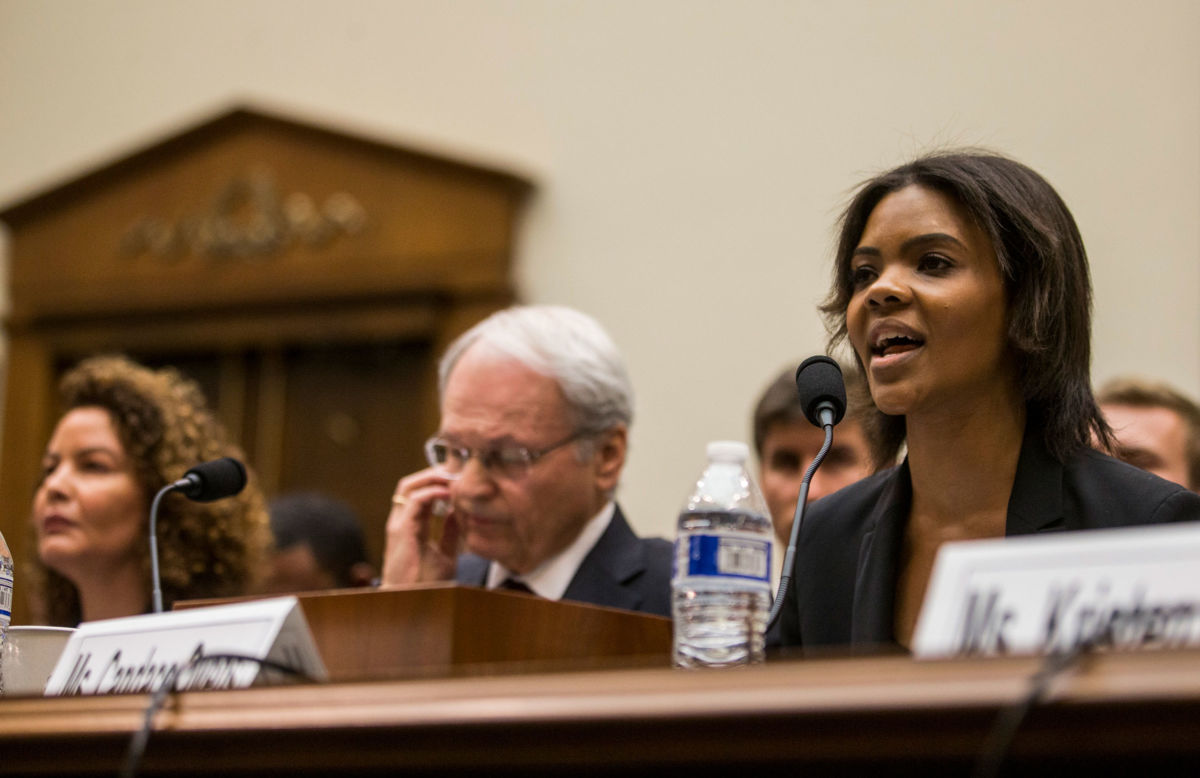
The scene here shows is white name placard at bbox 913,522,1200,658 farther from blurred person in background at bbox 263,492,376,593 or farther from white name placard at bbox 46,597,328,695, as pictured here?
blurred person in background at bbox 263,492,376,593

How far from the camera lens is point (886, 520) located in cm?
207

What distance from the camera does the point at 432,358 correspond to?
527 centimetres

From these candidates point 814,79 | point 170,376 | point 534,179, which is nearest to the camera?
point 170,376

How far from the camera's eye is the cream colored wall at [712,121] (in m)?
4.36

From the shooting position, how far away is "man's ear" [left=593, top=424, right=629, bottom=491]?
278cm

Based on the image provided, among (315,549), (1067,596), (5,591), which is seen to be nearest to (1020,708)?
(1067,596)

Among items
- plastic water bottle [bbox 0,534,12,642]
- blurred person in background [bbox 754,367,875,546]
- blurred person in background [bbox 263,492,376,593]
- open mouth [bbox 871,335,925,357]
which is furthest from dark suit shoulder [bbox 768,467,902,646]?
blurred person in background [bbox 263,492,376,593]

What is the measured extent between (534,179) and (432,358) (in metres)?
0.72

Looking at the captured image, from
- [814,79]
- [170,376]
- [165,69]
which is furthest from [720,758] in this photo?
[165,69]

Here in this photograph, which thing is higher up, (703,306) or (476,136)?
(476,136)

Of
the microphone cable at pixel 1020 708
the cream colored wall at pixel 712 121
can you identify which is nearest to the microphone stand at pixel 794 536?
the microphone cable at pixel 1020 708

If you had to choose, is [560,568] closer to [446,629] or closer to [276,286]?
[446,629]

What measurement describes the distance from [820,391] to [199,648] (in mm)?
861

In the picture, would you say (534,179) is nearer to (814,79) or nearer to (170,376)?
(814,79)
